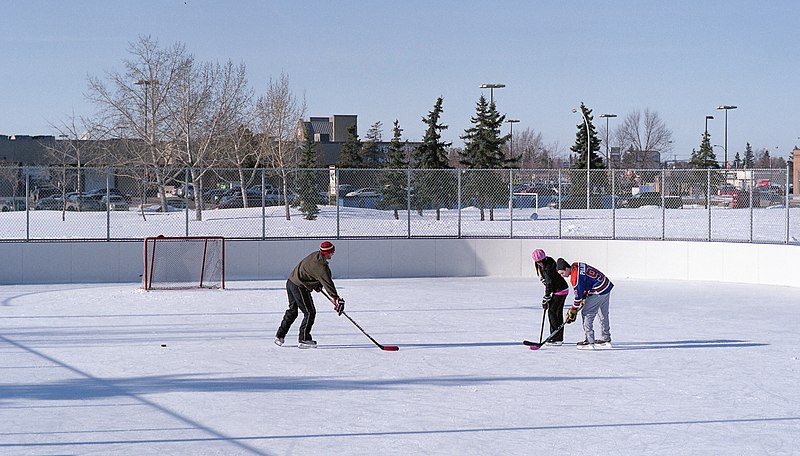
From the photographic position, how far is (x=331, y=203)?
24.8 m

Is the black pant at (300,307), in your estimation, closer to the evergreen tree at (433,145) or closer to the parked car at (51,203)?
the parked car at (51,203)

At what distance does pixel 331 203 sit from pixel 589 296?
43.2 ft

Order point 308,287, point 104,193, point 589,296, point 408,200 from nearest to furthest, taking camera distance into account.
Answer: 1. point 589,296
2. point 308,287
3. point 408,200
4. point 104,193

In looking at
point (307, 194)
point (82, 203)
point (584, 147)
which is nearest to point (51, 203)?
point (82, 203)

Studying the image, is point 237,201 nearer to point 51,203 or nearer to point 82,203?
point 82,203

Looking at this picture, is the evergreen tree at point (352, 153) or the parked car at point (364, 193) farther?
the evergreen tree at point (352, 153)

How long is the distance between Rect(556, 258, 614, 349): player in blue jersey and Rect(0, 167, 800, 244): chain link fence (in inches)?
406

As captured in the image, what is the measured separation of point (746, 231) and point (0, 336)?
2533 cm

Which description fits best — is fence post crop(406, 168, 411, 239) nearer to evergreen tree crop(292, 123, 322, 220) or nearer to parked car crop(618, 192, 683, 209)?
evergreen tree crop(292, 123, 322, 220)

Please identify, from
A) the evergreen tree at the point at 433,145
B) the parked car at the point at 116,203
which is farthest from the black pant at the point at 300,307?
the evergreen tree at the point at 433,145

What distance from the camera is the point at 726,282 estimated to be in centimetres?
2169

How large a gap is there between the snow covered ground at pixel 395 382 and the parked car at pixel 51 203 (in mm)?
6980

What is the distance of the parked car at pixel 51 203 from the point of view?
78.7ft

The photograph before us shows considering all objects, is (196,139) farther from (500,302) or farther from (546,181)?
(500,302)
